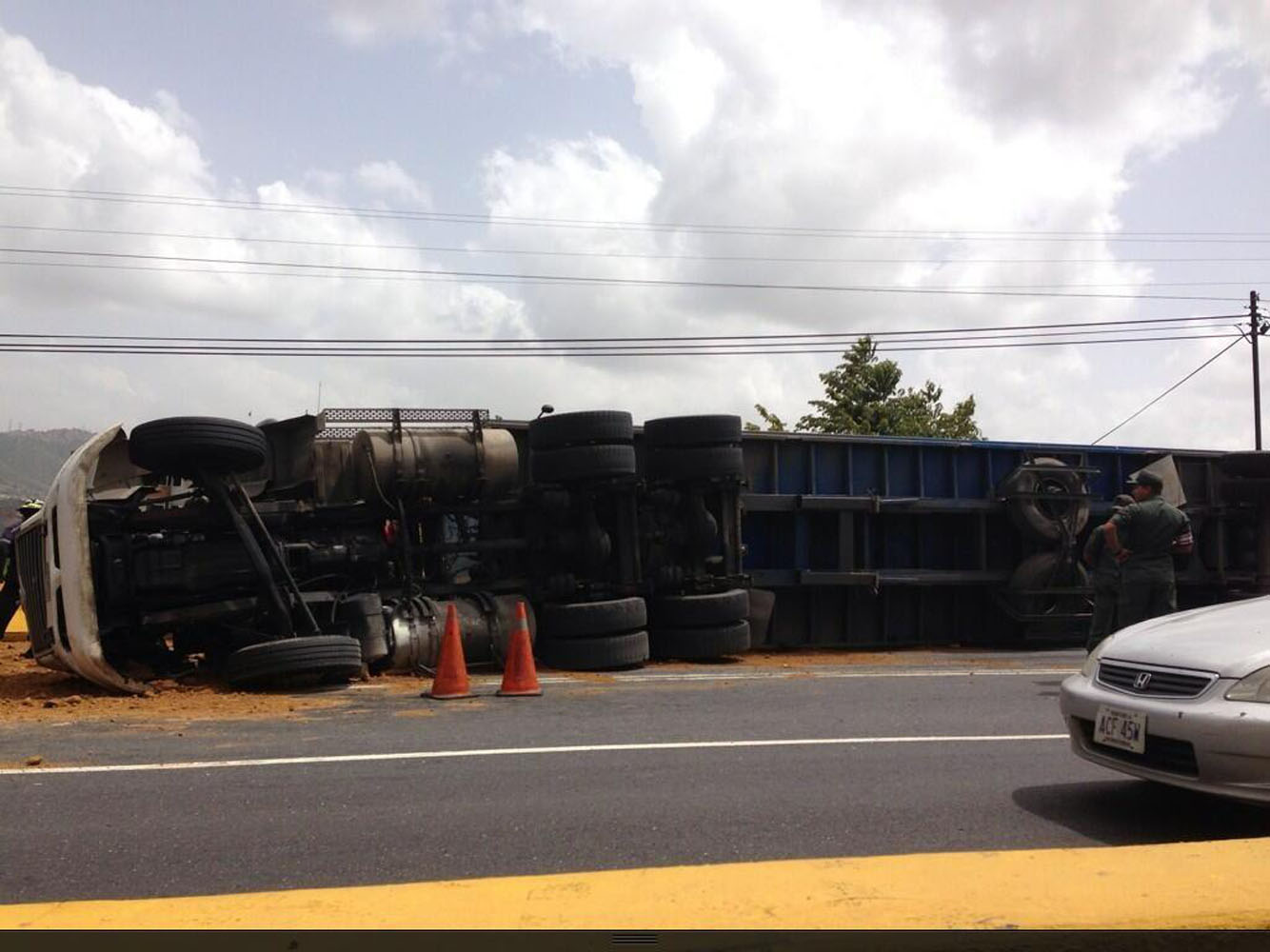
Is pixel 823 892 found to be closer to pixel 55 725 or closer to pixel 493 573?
pixel 55 725

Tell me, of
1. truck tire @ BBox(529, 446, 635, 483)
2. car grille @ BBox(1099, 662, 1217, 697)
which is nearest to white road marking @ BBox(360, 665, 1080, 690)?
truck tire @ BBox(529, 446, 635, 483)

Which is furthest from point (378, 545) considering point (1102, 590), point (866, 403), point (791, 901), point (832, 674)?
point (866, 403)

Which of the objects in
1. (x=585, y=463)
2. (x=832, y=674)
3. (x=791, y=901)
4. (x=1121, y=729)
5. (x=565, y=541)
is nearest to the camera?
(x=791, y=901)

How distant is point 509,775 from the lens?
5.62 metres

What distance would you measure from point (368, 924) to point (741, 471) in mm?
9036

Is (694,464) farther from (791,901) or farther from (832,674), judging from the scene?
(791,901)

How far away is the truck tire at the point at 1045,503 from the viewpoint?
13.6 metres

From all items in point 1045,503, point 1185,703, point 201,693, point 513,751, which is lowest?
point 201,693

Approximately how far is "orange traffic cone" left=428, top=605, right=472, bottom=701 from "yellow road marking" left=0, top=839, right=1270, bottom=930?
485cm

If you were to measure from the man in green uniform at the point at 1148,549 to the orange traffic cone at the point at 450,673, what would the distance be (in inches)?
205

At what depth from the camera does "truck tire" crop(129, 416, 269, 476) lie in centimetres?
886

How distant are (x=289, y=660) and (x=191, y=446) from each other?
1.88 m

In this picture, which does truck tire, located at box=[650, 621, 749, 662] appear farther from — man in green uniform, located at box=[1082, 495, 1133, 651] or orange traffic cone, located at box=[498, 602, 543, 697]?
man in green uniform, located at box=[1082, 495, 1133, 651]

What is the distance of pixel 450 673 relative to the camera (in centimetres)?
853
